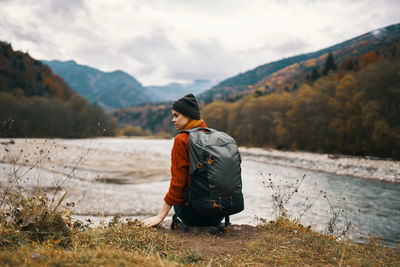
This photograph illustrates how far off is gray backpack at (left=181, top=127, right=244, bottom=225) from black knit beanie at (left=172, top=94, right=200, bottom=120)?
450 mm

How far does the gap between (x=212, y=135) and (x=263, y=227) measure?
1958 mm

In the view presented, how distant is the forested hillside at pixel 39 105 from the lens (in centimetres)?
3803

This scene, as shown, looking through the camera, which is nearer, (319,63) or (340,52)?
(340,52)

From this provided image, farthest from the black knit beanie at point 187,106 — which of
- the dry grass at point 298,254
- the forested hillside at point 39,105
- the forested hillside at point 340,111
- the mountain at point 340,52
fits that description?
the forested hillside at point 39,105

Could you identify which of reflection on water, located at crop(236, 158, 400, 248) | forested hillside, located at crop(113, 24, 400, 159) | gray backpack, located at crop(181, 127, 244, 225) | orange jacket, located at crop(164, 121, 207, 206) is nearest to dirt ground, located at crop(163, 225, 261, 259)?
gray backpack, located at crop(181, 127, 244, 225)

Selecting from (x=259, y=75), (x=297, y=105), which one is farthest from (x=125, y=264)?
(x=259, y=75)

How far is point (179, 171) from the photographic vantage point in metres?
2.93

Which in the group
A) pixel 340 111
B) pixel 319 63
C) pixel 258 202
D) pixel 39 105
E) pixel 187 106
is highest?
pixel 319 63

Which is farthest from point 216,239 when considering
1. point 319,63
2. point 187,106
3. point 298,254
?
point 319,63

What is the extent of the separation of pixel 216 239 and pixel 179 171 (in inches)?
42.0

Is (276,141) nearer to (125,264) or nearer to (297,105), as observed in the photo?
(297,105)

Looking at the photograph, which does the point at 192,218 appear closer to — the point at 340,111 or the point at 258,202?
the point at 258,202

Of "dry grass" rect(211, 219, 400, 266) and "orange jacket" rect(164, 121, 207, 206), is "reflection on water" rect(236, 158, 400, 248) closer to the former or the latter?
"dry grass" rect(211, 219, 400, 266)

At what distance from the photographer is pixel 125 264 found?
1661 millimetres
